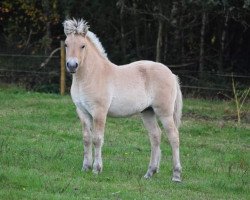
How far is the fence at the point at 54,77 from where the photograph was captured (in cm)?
1900

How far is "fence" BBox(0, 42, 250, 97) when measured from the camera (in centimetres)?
1900

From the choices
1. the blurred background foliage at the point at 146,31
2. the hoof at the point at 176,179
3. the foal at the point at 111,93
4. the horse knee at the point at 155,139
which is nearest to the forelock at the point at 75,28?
the foal at the point at 111,93

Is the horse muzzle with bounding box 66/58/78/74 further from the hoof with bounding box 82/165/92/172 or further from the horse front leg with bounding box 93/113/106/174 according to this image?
the hoof with bounding box 82/165/92/172

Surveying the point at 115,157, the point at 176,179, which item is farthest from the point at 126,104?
the point at 115,157

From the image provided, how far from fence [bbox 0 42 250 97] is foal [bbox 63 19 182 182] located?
391 inches

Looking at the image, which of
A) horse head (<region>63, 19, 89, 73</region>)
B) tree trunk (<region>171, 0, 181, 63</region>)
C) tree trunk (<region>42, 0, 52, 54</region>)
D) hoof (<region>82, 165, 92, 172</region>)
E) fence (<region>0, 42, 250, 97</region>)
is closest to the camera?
horse head (<region>63, 19, 89, 73</region>)

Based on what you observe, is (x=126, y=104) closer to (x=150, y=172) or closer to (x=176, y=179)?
(x=150, y=172)

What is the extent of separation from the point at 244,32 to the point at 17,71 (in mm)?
7657

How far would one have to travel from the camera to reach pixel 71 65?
27.5ft

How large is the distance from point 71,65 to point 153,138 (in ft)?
5.56

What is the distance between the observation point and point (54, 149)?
10305 mm

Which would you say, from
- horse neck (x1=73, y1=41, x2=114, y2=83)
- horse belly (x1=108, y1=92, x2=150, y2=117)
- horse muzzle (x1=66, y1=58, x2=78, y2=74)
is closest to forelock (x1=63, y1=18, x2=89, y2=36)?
horse neck (x1=73, y1=41, x2=114, y2=83)

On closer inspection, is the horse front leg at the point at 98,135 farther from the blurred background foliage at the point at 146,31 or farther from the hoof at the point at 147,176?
the blurred background foliage at the point at 146,31

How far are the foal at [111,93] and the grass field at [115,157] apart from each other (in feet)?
1.56
